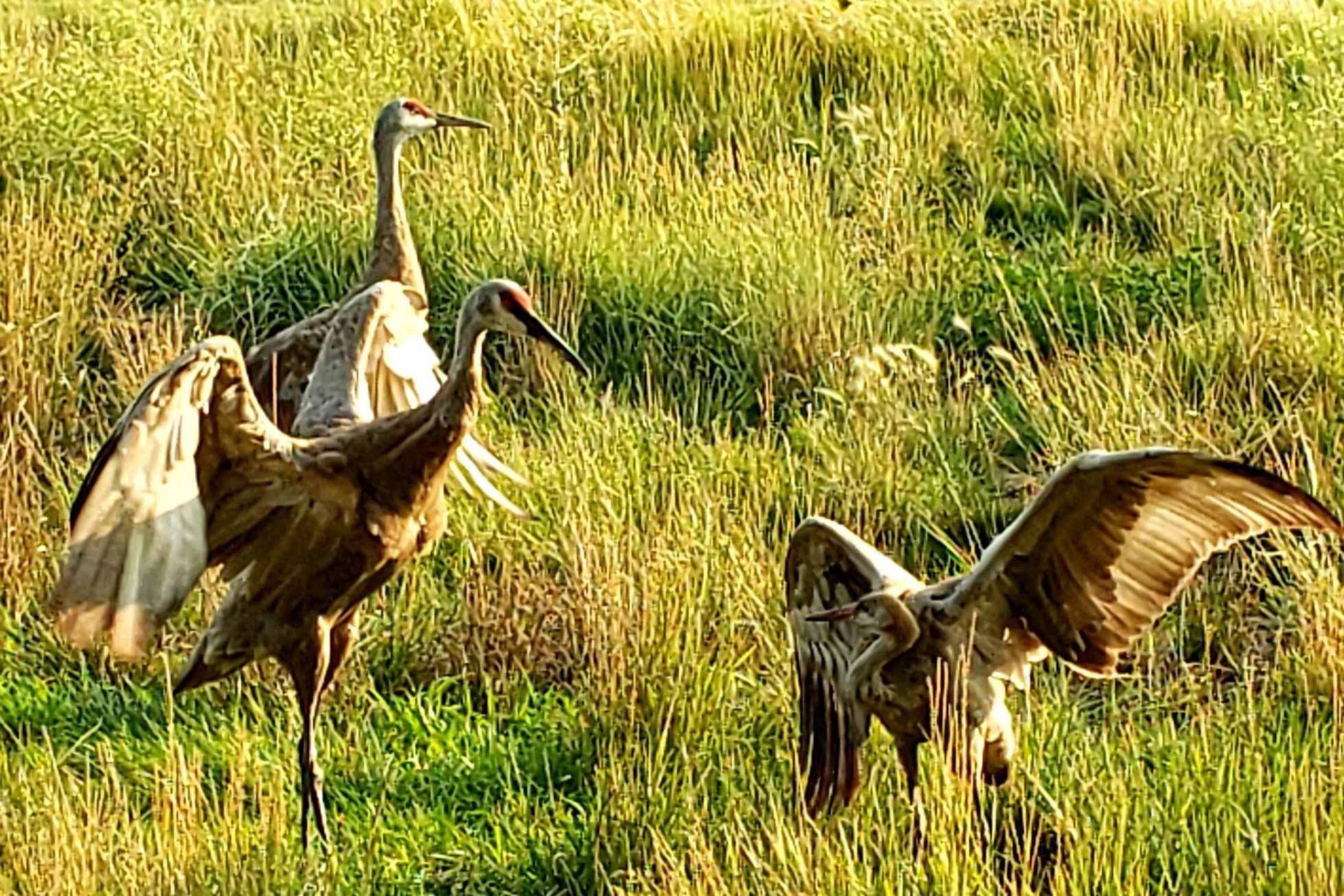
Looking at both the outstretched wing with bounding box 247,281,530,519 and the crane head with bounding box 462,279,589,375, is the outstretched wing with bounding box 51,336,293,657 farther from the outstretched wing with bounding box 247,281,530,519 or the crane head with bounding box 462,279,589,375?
the outstretched wing with bounding box 247,281,530,519

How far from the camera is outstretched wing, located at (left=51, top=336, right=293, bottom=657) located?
447 centimetres

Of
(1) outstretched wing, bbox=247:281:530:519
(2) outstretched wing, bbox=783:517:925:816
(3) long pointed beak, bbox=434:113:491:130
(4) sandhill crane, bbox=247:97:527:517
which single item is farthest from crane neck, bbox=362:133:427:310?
(2) outstretched wing, bbox=783:517:925:816

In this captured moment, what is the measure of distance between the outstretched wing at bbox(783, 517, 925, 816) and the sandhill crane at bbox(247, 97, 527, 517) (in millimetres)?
1246

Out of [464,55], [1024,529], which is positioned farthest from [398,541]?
[464,55]

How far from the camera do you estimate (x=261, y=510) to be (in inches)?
199

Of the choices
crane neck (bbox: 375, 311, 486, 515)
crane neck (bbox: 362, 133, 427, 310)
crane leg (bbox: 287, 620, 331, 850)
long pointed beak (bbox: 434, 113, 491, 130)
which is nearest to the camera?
crane neck (bbox: 375, 311, 486, 515)

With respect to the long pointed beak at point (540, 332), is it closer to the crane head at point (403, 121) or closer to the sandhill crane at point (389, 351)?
the sandhill crane at point (389, 351)

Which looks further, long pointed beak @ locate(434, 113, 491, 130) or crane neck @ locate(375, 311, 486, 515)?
long pointed beak @ locate(434, 113, 491, 130)

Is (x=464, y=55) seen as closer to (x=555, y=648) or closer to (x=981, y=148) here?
(x=981, y=148)

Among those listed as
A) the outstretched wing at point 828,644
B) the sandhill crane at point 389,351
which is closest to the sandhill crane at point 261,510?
the sandhill crane at point 389,351

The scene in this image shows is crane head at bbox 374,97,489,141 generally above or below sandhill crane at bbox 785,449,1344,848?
above

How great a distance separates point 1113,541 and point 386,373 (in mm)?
2467

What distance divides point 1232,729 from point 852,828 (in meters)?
0.88

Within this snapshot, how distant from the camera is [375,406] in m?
6.06
